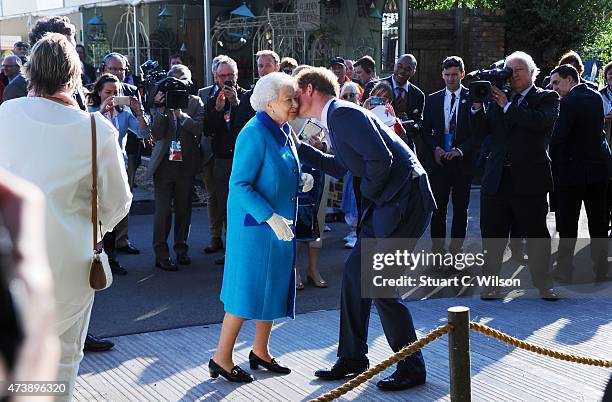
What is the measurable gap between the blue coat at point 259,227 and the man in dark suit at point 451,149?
3.19 m

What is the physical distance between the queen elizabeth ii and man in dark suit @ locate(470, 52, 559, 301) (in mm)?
2494

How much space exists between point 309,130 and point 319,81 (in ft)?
6.52

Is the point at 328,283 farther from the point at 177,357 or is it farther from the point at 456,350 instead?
the point at 456,350

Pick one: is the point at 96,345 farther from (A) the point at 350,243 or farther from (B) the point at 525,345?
(A) the point at 350,243

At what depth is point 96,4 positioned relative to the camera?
52.8ft

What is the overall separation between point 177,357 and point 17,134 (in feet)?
8.43

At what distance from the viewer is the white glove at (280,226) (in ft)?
15.1

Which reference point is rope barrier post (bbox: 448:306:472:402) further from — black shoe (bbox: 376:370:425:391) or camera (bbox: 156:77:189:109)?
camera (bbox: 156:77:189:109)

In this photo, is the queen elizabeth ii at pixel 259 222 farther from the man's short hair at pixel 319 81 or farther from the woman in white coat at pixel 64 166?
the woman in white coat at pixel 64 166

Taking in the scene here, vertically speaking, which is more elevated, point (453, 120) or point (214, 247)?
point (453, 120)

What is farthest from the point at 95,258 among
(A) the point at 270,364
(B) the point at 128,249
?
(B) the point at 128,249

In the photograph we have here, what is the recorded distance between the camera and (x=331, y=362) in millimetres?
5359

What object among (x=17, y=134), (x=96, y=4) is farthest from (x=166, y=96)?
(x=96, y=4)

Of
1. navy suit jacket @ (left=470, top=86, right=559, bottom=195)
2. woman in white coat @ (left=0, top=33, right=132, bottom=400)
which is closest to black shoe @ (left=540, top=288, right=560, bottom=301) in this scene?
navy suit jacket @ (left=470, top=86, right=559, bottom=195)
